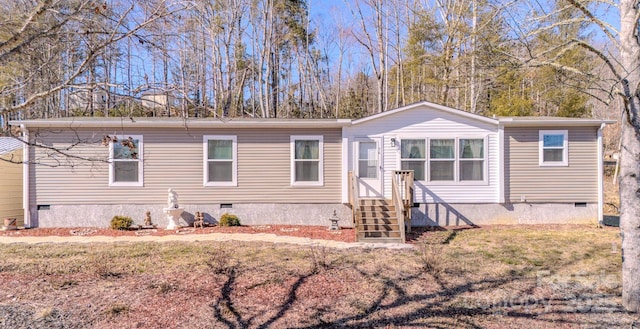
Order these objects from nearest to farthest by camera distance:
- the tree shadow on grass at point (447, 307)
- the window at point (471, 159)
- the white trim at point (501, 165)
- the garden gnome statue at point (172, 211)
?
the tree shadow on grass at point (447, 307)
the garden gnome statue at point (172, 211)
the white trim at point (501, 165)
the window at point (471, 159)

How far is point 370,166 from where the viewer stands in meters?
9.85

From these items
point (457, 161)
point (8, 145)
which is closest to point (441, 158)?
point (457, 161)

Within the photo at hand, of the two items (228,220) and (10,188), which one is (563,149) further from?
(10,188)

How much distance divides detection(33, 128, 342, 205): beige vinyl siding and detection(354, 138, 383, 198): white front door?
1.95ft

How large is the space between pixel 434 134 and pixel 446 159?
746mm

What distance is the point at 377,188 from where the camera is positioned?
9.83 meters

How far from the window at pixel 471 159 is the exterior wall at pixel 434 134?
0.53ft

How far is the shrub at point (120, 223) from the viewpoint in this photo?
362 inches

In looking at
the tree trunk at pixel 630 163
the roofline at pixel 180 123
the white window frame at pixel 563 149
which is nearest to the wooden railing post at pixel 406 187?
the roofline at pixel 180 123

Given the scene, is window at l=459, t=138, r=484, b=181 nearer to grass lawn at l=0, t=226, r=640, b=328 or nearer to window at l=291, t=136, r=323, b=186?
grass lawn at l=0, t=226, r=640, b=328

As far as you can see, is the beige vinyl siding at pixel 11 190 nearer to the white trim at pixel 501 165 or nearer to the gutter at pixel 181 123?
the gutter at pixel 181 123

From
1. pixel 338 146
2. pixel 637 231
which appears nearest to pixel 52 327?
pixel 637 231

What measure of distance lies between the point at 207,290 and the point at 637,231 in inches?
200

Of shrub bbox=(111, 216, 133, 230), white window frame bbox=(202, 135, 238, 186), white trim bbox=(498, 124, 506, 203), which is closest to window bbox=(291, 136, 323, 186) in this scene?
white window frame bbox=(202, 135, 238, 186)
